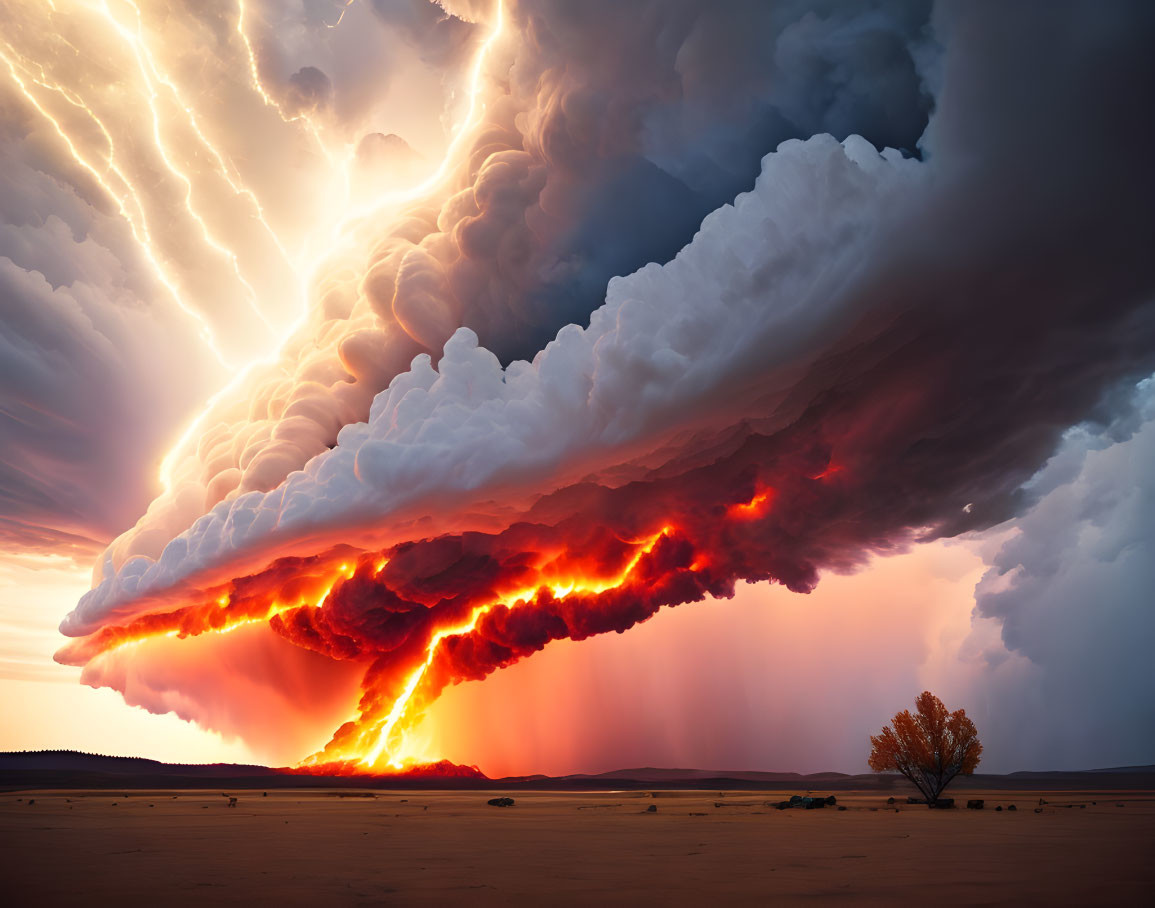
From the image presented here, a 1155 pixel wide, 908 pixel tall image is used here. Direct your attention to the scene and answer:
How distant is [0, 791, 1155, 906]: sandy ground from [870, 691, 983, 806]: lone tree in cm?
1873

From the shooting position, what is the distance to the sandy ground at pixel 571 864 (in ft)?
33.8

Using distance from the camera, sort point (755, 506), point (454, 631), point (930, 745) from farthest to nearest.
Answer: point (454, 631)
point (755, 506)
point (930, 745)

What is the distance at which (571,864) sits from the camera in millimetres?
14266

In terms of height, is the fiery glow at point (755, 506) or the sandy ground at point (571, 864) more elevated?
the fiery glow at point (755, 506)

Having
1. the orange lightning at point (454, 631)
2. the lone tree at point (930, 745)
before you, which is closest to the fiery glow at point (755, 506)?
the orange lightning at point (454, 631)

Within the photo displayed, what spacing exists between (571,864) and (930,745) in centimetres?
3573

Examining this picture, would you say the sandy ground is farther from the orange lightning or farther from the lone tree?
the orange lightning

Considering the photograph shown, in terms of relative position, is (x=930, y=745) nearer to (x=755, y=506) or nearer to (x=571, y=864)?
(x=755, y=506)

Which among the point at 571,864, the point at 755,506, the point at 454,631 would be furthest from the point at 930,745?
the point at 454,631

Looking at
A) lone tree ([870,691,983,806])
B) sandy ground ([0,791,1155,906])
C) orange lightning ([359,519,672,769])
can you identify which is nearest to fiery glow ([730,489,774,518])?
orange lightning ([359,519,672,769])

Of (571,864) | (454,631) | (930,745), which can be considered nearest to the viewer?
(571,864)

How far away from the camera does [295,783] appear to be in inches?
3393

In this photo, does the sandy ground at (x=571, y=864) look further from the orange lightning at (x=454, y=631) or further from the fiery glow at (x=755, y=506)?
the orange lightning at (x=454, y=631)

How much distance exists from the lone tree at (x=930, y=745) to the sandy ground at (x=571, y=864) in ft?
61.4
